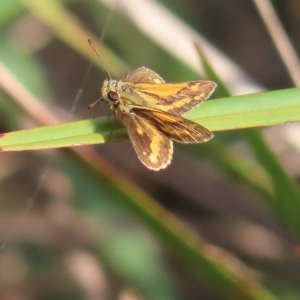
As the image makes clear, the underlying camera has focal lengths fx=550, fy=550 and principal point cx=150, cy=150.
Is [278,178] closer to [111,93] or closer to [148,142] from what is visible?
[148,142]

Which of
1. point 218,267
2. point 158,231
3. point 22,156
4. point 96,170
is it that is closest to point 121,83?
point 96,170

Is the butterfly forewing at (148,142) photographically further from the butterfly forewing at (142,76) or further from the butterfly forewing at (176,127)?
the butterfly forewing at (142,76)

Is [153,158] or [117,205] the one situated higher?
[117,205]

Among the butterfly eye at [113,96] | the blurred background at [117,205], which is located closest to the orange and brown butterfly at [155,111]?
the butterfly eye at [113,96]

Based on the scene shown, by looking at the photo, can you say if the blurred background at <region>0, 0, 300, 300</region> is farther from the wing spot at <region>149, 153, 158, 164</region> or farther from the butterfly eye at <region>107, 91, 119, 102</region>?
the wing spot at <region>149, 153, 158, 164</region>

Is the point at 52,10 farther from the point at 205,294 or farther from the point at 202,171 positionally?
the point at 205,294

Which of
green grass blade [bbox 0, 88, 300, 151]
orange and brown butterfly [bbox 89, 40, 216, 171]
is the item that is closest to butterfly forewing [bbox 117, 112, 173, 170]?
orange and brown butterfly [bbox 89, 40, 216, 171]

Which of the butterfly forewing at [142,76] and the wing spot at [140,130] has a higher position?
the butterfly forewing at [142,76]

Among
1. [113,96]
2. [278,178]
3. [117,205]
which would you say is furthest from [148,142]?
[117,205]
